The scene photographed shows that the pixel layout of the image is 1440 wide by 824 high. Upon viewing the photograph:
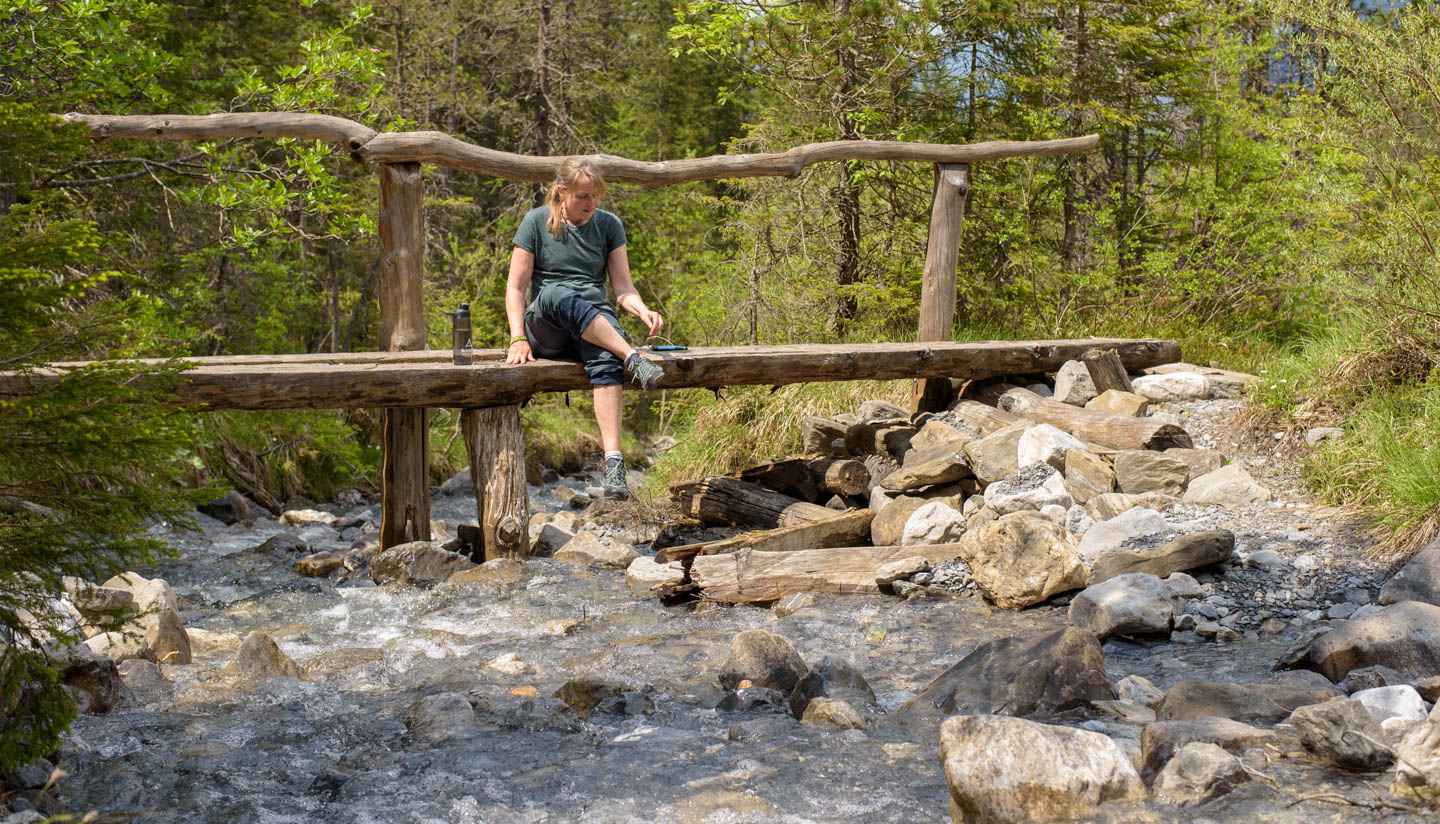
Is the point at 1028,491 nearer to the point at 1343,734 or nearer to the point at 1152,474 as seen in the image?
Answer: the point at 1152,474

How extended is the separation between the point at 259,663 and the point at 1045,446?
461cm

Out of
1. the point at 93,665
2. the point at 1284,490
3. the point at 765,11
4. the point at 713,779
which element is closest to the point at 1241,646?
the point at 1284,490

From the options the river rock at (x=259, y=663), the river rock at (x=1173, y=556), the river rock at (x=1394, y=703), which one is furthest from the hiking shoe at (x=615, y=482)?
the river rock at (x=1394, y=703)

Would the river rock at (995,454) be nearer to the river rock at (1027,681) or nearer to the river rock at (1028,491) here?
the river rock at (1028,491)

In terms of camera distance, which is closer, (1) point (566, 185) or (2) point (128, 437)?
(2) point (128, 437)

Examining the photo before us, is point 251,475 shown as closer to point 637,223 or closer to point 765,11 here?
point 765,11

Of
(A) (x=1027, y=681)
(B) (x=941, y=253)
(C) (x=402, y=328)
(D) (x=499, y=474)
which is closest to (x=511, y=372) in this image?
(D) (x=499, y=474)

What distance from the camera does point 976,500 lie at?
6.45m

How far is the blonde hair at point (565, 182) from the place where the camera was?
6117mm

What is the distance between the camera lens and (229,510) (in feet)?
31.5

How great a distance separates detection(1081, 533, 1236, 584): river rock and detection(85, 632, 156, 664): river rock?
4343 mm

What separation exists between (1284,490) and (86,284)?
5.84m

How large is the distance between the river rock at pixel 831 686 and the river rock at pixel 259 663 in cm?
213

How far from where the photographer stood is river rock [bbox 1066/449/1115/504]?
6.29 m
